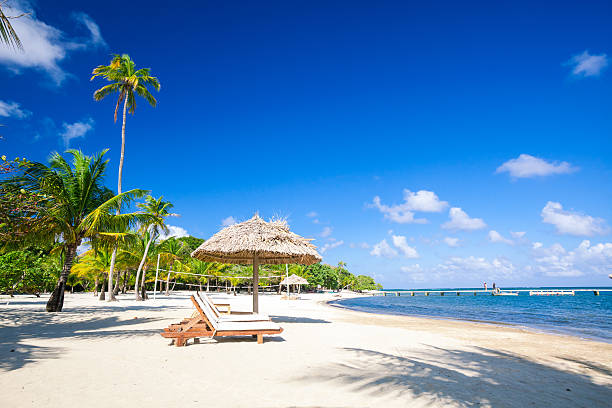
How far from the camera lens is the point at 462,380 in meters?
4.39

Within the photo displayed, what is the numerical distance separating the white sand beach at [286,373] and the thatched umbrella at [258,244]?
7.45ft

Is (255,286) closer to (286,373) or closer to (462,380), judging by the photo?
(286,373)

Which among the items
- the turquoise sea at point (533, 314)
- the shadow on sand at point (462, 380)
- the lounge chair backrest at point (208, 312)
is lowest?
the turquoise sea at point (533, 314)

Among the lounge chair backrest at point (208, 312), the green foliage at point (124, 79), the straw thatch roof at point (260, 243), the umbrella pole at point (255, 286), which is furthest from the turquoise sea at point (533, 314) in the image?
the green foliage at point (124, 79)

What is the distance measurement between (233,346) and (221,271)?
40843 mm

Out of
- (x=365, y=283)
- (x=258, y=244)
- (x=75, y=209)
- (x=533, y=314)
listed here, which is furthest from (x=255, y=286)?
(x=365, y=283)

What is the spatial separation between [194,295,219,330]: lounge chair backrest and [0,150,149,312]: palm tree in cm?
774

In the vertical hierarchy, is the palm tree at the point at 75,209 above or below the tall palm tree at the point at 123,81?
below

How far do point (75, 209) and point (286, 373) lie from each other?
38.5 feet

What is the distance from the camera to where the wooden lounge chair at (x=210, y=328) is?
6.01 meters

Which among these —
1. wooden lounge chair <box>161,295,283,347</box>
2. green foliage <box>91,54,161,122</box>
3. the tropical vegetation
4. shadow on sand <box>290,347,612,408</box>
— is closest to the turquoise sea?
shadow on sand <box>290,347,612,408</box>

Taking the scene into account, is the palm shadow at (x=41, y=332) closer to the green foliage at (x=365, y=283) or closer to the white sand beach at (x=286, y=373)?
the white sand beach at (x=286, y=373)

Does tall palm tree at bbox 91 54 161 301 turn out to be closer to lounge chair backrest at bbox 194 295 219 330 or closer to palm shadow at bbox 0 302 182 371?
palm shadow at bbox 0 302 182 371

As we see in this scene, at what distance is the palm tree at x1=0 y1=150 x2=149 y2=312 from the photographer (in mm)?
11555
